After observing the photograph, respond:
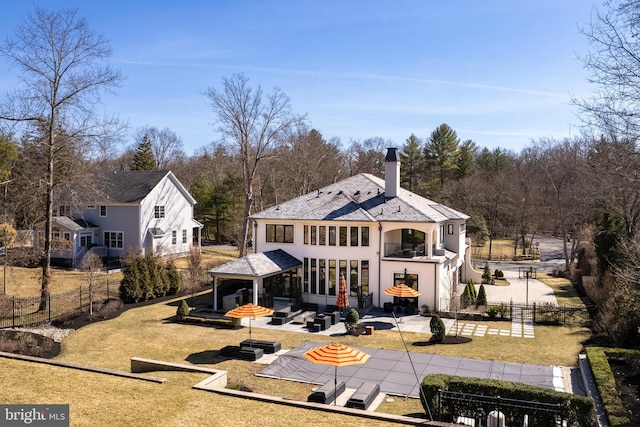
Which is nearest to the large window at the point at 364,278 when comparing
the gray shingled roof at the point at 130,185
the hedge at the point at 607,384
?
the hedge at the point at 607,384

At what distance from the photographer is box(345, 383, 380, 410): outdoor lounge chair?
13.2 metres

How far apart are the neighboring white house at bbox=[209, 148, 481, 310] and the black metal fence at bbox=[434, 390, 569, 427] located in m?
13.9

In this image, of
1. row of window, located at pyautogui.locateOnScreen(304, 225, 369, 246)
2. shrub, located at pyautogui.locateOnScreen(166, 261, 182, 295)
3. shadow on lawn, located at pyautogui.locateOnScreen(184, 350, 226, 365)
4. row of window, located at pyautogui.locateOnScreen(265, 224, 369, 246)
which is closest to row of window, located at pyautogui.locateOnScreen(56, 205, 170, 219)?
shrub, located at pyautogui.locateOnScreen(166, 261, 182, 295)

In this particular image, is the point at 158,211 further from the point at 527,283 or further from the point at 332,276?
the point at 527,283

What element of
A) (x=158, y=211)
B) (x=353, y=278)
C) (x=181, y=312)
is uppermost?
(x=158, y=211)

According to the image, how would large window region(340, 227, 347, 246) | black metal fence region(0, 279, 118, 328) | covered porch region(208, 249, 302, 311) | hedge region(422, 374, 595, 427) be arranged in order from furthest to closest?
1. large window region(340, 227, 347, 246)
2. covered porch region(208, 249, 302, 311)
3. black metal fence region(0, 279, 118, 328)
4. hedge region(422, 374, 595, 427)

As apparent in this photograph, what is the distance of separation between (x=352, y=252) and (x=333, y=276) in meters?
1.85

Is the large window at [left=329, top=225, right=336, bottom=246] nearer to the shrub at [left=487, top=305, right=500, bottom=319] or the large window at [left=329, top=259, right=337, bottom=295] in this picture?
the large window at [left=329, top=259, right=337, bottom=295]

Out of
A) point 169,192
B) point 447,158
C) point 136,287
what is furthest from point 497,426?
point 447,158

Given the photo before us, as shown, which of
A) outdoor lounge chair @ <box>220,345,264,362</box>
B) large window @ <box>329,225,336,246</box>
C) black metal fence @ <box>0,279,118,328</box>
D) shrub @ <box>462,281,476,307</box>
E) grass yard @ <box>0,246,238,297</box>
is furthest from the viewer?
grass yard @ <box>0,246,238,297</box>

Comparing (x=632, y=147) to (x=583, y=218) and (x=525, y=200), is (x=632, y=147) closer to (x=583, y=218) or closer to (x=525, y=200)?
(x=583, y=218)

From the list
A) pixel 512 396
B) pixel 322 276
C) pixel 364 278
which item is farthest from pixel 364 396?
pixel 322 276

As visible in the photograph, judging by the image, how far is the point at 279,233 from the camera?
29922 mm

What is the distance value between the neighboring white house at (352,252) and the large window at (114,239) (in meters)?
17.2
